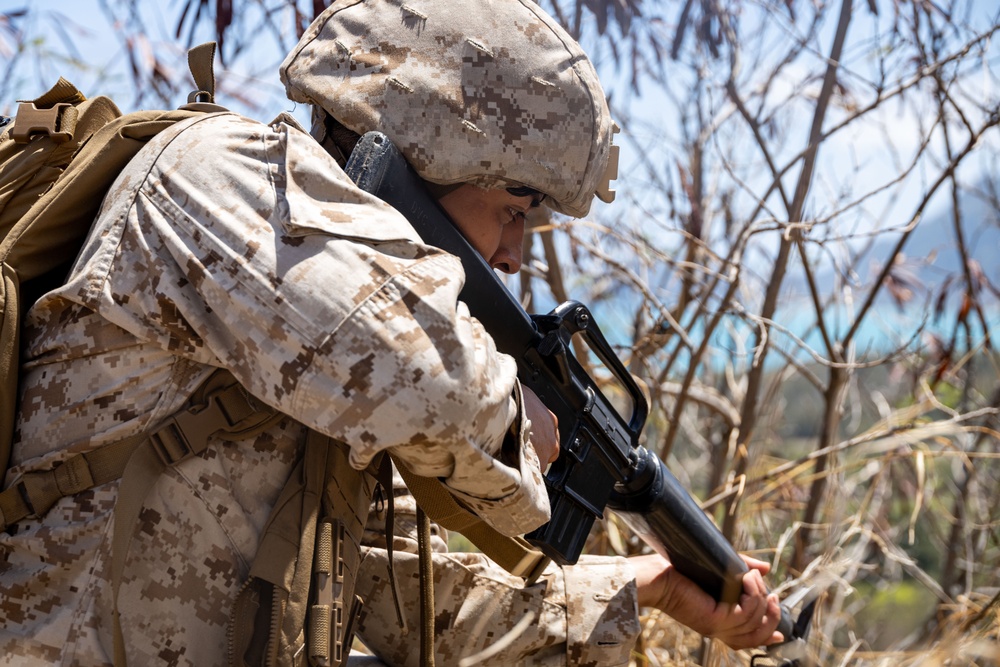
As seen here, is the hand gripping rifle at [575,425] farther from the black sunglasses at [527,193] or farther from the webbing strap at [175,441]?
the webbing strap at [175,441]

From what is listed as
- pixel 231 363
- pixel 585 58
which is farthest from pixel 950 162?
pixel 231 363

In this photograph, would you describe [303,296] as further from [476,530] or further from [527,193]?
[476,530]

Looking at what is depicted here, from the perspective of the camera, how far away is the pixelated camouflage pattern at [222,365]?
128 cm

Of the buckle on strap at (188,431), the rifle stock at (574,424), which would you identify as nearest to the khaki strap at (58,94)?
the rifle stock at (574,424)

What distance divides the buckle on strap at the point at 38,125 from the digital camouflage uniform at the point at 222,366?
7.1 inches

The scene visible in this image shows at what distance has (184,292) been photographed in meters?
1.36

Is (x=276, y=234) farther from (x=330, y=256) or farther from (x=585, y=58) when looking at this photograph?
(x=585, y=58)

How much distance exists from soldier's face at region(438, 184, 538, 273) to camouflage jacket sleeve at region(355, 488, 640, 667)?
0.66 m

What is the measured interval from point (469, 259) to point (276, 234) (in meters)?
0.45

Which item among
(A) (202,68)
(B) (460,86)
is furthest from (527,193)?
(A) (202,68)

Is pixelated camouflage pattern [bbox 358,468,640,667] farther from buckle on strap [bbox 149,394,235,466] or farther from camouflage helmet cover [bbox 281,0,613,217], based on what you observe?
camouflage helmet cover [bbox 281,0,613,217]

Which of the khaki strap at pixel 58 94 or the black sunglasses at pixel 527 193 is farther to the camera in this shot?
the black sunglasses at pixel 527 193

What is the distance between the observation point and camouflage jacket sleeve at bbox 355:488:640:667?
2098 millimetres

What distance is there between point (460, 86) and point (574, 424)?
71 cm
